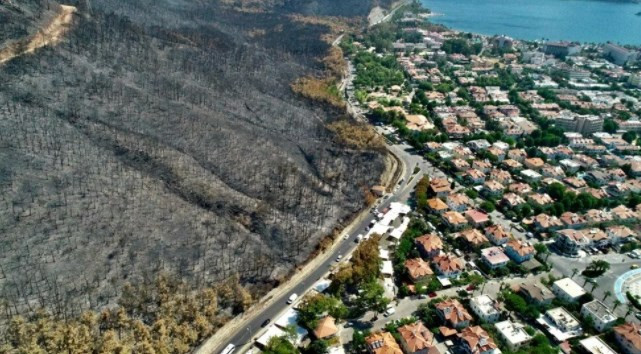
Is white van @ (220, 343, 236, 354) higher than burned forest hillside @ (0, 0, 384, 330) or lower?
lower

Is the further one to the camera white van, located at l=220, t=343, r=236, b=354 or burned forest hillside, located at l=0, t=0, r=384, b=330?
burned forest hillside, located at l=0, t=0, r=384, b=330

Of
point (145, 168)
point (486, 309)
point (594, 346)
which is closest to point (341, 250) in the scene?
point (486, 309)

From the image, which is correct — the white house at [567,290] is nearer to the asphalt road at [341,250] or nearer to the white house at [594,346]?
the white house at [594,346]

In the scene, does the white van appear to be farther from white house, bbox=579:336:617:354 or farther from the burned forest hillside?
white house, bbox=579:336:617:354

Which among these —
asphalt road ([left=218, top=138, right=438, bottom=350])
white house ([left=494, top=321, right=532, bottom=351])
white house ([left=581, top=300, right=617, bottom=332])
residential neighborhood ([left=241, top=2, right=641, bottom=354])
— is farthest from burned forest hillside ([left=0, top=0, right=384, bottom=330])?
white house ([left=581, top=300, right=617, bottom=332])

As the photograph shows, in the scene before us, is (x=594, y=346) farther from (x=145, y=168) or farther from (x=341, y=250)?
(x=145, y=168)

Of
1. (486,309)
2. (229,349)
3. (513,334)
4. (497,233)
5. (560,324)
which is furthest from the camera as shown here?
(497,233)

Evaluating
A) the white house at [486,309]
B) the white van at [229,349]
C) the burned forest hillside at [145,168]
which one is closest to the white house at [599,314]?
the white house at [486,309]

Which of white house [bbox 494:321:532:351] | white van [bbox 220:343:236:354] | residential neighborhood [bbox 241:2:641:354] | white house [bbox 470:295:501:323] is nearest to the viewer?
white van [bbox 220:343:236:354]

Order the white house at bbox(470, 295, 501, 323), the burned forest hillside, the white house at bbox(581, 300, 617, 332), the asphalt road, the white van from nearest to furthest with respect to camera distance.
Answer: the white van, the asphalt road, the white house at bbox(581, 300, 617, 332), the white house at bbox(470, 295, 501, 323), the burned forest hillside
